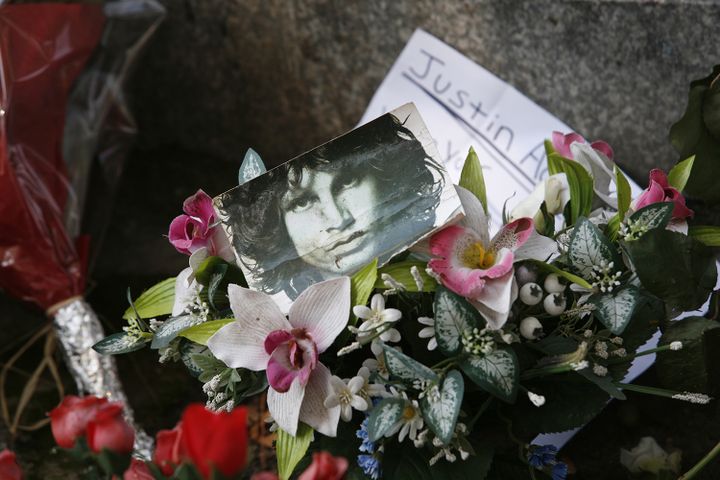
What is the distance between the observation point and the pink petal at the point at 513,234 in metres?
0.49

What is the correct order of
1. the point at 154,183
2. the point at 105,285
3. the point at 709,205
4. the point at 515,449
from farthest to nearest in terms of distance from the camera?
the point at 154,183 → the point at 105,285 → the point at 709,205 → the point at 515,449

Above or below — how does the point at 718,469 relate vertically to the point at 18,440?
above

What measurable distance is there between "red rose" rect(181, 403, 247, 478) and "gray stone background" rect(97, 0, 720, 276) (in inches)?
23.5

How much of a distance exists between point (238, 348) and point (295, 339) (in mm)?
41

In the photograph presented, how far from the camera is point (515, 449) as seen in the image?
0.55 metres

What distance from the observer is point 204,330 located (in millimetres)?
519

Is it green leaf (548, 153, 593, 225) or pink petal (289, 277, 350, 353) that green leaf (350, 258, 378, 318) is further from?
green leaf (548, 153, 593, 225)

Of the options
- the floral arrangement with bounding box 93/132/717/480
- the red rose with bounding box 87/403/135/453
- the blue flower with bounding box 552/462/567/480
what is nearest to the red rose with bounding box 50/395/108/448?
the red rose with bounding box 87/403/135/453

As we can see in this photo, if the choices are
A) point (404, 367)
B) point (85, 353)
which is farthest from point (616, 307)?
point (85, 353)

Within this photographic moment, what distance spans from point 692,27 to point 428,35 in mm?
335

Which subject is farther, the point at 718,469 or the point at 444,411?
the point at 718,469

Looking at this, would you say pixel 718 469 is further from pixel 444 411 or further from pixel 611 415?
pixel 444 411

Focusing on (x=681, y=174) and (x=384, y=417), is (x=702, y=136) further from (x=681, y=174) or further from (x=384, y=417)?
(x=384, y=417)

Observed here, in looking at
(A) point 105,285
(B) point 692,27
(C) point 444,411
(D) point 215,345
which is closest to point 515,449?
(C) point 444,411
